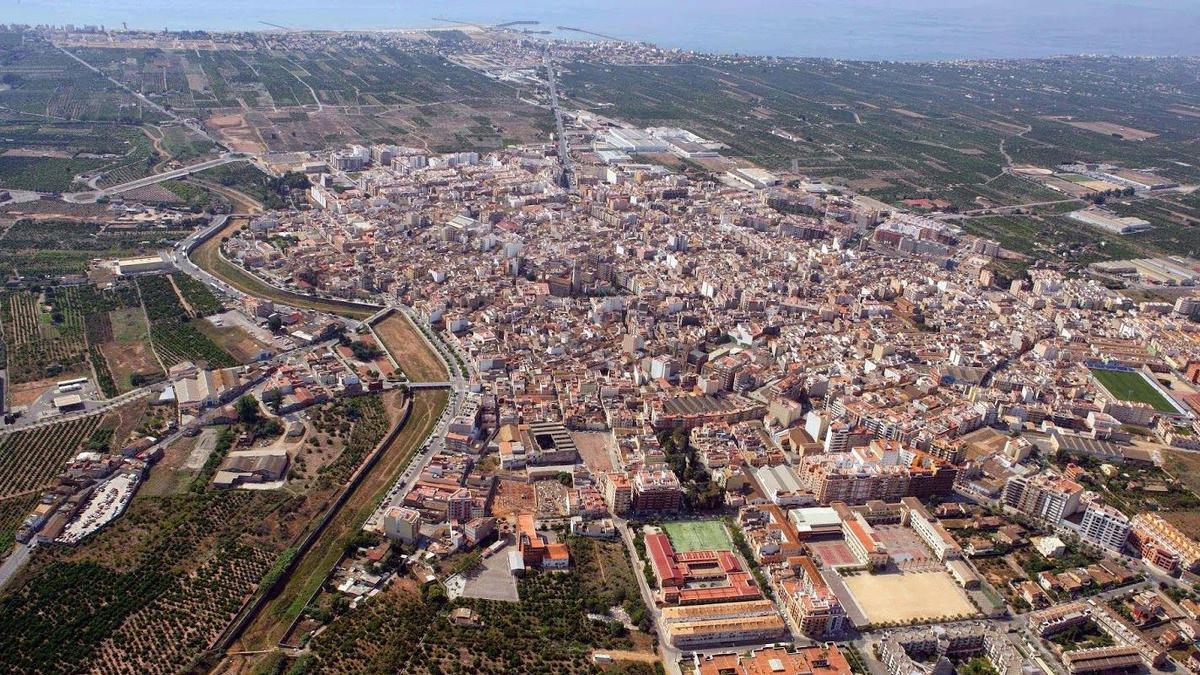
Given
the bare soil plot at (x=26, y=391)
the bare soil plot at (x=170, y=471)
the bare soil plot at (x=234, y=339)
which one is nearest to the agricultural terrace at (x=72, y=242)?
the bare soil plot at (x=234, y=339)

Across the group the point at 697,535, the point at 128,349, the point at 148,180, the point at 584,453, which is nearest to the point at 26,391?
the point at 128,349

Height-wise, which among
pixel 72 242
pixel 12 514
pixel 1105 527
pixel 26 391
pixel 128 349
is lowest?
pixel 12 514

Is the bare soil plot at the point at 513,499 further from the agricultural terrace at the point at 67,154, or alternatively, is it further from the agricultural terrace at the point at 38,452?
the agricultural terrace at the point at 67,154

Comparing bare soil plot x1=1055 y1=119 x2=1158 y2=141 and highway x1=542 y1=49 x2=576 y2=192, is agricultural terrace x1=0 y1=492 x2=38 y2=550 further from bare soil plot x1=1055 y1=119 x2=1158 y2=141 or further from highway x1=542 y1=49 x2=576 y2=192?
bare soil plot x1=1055 y1=119 x2=1158 y2=141

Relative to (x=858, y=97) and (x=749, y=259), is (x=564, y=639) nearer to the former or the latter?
(x=749, y=259)

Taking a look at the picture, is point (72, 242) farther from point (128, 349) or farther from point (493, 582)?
point (493, 582)

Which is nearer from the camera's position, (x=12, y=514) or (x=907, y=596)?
(x=907, y=596)

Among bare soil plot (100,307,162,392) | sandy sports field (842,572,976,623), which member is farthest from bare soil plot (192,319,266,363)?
sandy sports field (842,572,976,623)
